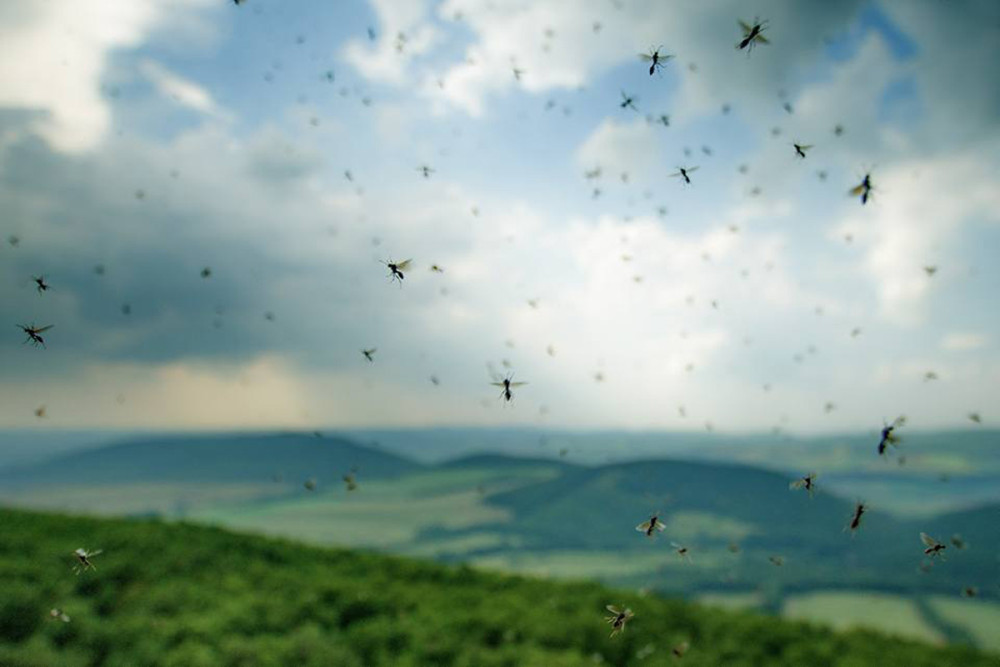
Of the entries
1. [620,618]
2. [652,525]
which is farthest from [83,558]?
[620,618]

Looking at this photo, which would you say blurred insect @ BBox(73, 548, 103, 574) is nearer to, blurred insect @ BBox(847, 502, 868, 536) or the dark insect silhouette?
the dark insect silhouette

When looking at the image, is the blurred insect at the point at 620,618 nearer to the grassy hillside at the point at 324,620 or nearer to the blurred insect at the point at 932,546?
the grassy hillside at the point at 324,620

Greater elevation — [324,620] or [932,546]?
[932,546]

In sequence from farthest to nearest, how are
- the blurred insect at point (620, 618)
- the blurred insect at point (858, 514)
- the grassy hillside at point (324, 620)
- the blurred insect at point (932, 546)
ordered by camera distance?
1. the grassy hillside at point (324, 620)
2. the blurred insect at point (620, 618)
3. the blurred insect at point (932, 546)
4. the blurred insect at point (858, 514)

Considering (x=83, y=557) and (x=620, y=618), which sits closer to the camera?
(x=83, y=557)

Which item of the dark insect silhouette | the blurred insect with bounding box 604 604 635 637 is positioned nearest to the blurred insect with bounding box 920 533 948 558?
the blurred insect with bounding box 604 604 635 637

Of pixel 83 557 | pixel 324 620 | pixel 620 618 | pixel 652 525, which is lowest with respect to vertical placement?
pixel 324 620

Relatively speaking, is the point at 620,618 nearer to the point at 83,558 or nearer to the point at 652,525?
the point at 652,525

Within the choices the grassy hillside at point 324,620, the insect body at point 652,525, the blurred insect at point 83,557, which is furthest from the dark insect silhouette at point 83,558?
the insect body at point 652,525

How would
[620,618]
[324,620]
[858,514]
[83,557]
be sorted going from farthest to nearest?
[324,620] → [620,618] → [83,557] → [858,514]

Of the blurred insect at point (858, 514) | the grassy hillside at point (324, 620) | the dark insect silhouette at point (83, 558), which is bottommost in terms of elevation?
the grassy hillside at point (324, 620)
